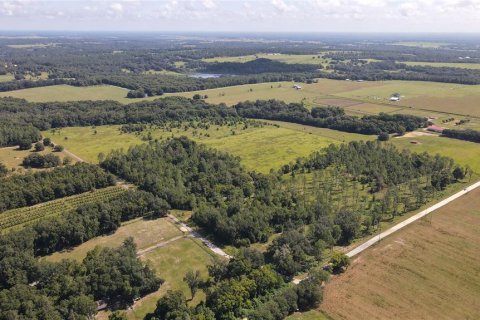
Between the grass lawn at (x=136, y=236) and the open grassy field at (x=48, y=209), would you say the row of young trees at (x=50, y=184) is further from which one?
the grass lawn at (x=136, y=236)

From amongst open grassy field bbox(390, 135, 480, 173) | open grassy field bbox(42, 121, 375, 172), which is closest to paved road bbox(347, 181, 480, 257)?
open grassy field bbox(390, 135, 480, 173)

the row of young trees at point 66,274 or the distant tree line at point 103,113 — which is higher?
the row of young trees at point 66,274

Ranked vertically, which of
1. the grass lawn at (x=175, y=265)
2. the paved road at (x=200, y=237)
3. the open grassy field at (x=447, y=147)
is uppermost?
the open grassy field at (x=447, y=147)

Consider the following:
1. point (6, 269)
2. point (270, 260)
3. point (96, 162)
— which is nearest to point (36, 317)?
point (6, 269)

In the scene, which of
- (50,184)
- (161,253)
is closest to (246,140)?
(50,184)

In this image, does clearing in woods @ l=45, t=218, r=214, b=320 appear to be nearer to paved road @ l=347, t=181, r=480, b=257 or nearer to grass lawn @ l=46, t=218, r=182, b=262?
grass lawn @ l=46, t=218, r=182, b=262

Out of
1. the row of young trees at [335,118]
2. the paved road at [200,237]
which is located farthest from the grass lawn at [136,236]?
the row of young trees at [335,118]

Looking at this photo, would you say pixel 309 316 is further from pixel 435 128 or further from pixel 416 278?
pixel 435 128
